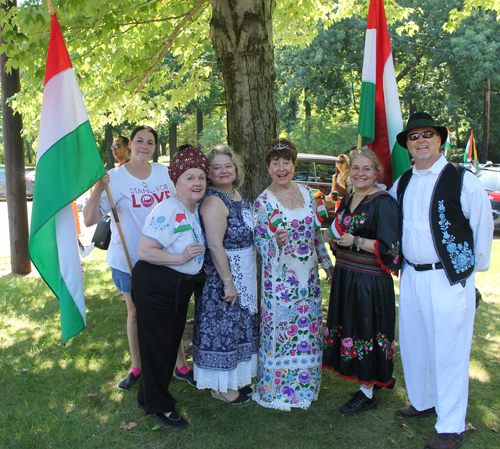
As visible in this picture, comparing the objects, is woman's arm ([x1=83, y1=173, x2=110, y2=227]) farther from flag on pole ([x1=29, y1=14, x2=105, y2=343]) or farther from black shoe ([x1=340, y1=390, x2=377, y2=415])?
black shoe ([x1=340, y1=390, x2=377, y2=415])

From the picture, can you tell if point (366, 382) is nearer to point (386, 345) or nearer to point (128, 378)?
point (386, 345)

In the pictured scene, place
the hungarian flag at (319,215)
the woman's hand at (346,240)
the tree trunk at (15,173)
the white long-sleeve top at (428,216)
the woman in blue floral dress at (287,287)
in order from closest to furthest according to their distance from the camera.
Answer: the white long-sleeve top at (428,216) → the woman's hand at (346,240) → the woman in blue floral dress at (287,287) → the hungarian flag at (319,215) → the tree trunk at (15,173)

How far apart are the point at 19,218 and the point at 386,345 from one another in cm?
624

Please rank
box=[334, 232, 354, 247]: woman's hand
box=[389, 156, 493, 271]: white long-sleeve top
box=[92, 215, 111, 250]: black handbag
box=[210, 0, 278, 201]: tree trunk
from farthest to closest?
box=[210, 0, 278, 201]: tree trunk
box=[92, 215, 111, 250]: black handbag
box=[334, 232, 354, 247]: woman's hand
box=[389, 156, 493, 271]: white long-sleeve top

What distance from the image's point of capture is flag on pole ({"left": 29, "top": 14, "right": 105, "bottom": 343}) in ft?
10.3

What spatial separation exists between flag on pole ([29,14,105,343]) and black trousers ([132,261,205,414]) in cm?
58

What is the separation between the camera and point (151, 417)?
10.7ft

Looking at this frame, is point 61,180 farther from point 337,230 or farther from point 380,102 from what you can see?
point 380,102

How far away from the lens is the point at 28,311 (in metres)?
5.49

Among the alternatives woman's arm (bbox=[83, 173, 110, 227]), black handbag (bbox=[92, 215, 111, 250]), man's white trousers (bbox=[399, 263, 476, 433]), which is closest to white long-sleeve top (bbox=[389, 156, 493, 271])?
man's white trousers (bbox=[399, 263, 476, 433])

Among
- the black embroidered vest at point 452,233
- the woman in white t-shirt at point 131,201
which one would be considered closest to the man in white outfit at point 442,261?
the black embroidered vest at point 452,233

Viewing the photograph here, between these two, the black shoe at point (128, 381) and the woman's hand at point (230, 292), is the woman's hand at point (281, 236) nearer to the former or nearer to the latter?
the woman's hand at point (230, 292)

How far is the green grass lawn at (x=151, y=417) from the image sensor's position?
2.98m

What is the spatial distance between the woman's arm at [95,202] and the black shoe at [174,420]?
159 cm
